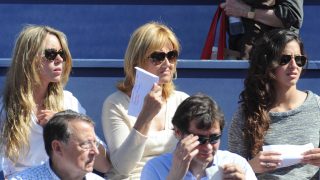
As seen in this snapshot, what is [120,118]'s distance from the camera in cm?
508

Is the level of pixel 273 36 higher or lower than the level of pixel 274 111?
higher

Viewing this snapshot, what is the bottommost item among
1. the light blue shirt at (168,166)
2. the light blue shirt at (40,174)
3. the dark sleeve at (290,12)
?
the light blue shirt at (40,174)

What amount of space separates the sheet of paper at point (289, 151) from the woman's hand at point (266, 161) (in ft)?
0.08

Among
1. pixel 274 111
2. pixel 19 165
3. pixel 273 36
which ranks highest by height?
pixel 273 36

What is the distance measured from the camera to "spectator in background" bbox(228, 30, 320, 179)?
484cm

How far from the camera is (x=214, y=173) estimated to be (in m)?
4.18

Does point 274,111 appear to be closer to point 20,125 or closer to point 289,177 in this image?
point 289,177

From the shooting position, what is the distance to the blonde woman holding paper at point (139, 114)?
488 cm

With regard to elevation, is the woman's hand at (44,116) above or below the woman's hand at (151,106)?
below

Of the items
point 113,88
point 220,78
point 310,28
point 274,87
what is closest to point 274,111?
point 274,87

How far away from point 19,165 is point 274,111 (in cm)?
151

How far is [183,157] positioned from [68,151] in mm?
579

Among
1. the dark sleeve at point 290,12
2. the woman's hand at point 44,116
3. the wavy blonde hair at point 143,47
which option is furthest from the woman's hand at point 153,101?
the dark sleeve at point 290,12

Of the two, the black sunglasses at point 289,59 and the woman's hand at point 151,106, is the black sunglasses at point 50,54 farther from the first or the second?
the black sunglasses at point 289,59
